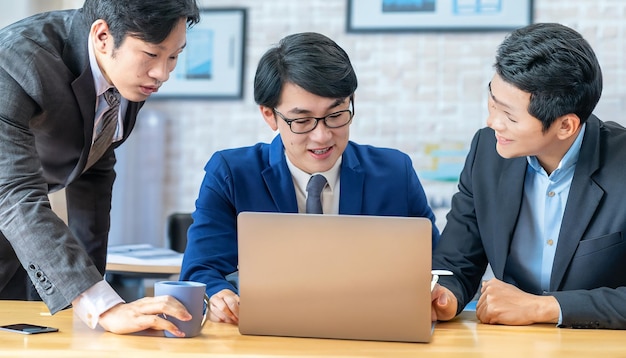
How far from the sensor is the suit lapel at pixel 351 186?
216 centimetres

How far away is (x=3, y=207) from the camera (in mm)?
1645

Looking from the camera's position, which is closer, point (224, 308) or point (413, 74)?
point (224, 308)

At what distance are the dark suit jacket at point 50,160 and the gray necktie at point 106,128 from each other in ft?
0.28

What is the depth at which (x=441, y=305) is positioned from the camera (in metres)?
1.74

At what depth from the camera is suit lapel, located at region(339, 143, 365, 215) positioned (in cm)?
216

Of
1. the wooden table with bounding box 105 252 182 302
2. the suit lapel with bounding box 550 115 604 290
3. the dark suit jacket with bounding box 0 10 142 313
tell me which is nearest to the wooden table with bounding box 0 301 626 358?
the dark suit jacket with bounding box 0 10 142 313

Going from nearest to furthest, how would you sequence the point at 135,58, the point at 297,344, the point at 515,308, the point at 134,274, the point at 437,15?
the point at 297,344
the point at 515,308
the point at 135,58
the point at 134,274
the point at 437,15

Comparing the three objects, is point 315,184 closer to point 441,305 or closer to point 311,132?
point 311,132

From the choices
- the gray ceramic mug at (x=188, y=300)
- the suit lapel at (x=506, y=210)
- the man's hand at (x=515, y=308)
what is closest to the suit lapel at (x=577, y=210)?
the suit lapel at (x=506, y=210)

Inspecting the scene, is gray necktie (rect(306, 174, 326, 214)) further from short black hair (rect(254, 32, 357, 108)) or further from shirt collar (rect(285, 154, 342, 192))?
short black hair (rect(254, 32, 357, 108))

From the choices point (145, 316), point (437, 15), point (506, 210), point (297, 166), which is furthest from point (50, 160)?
point (437, 15)

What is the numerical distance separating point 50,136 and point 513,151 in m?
1.16

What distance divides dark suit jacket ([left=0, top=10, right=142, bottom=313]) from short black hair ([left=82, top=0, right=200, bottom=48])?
0.11 meters

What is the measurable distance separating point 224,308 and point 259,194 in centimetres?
46
